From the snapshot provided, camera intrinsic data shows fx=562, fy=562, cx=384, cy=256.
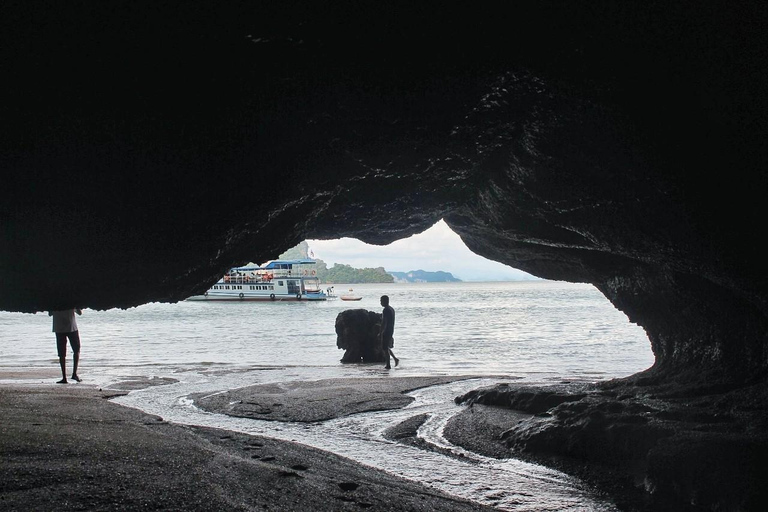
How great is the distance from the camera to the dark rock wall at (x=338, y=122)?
3037 millimetres

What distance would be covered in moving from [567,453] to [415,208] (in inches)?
115

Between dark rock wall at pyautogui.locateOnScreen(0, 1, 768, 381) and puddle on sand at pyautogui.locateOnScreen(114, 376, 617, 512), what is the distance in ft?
6.98

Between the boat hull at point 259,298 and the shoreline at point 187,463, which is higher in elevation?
the boat hull at point 259,298

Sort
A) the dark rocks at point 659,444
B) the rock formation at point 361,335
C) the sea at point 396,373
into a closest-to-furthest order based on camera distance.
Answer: the dark rocks at point 659,444 → the sea at point 396,373 → the rock formation at point 361,335

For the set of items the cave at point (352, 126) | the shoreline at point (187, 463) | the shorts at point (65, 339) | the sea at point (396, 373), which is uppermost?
the cave at point (352, 126)

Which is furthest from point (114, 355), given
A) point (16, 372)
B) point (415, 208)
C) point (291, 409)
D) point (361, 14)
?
point (361, 14)

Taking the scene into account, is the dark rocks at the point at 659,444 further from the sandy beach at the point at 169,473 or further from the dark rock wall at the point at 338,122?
the sandy beach at the point at 169,473

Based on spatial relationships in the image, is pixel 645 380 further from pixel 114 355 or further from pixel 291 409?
pixel 114 355

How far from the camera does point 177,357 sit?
1695 cm

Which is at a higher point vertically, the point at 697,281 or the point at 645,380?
the point at 697,281

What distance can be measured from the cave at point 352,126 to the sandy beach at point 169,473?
3.77 feet

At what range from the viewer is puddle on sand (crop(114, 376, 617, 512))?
4199 mm

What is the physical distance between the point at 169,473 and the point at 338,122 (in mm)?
2585

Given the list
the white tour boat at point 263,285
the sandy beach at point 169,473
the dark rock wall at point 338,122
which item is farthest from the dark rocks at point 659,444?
the white tour boat at point 263,285
